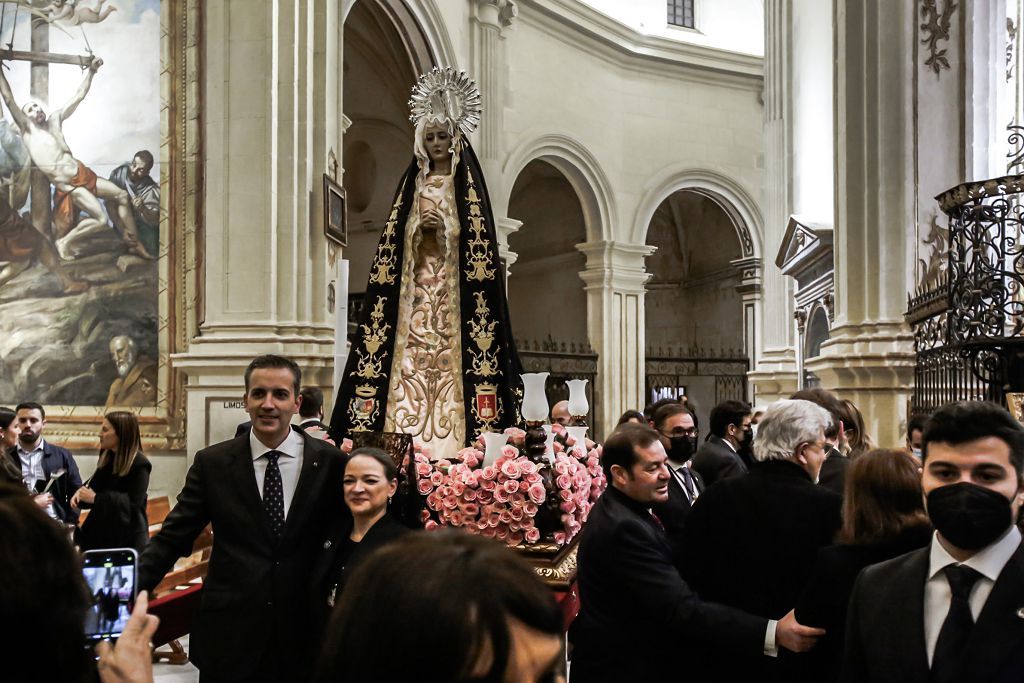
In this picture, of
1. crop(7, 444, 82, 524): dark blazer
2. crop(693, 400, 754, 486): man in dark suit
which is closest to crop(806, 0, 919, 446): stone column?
crop(693, 400, 754, 486): man in dark suit

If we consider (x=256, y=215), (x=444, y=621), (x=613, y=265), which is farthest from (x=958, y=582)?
(x=613, y=265)

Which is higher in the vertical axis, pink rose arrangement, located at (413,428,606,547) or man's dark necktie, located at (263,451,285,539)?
man's dark necktie, located at (263,451,285,539)

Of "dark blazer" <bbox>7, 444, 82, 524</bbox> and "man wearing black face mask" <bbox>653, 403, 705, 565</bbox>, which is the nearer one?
"man wearing black face mask" <bbox>653, 403, 705, 565</bbox>

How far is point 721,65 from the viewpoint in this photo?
73.9ft

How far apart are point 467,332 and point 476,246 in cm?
47

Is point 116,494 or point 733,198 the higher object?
point 733,198

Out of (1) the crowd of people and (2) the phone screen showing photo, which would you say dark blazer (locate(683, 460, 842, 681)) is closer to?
(1) the crowd of people

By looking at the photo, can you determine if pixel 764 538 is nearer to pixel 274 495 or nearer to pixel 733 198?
pixel 274 495

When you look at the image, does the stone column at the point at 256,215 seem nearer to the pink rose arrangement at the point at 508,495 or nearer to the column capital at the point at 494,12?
the pink rose arrangement at the point at 508,495

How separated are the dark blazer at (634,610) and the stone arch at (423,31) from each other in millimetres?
13217

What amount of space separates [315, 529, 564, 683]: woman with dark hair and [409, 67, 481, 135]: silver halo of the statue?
15.9ft

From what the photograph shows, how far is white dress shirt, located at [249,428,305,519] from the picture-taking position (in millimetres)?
3498

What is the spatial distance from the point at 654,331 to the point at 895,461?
979 inches

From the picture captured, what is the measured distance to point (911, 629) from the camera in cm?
218
